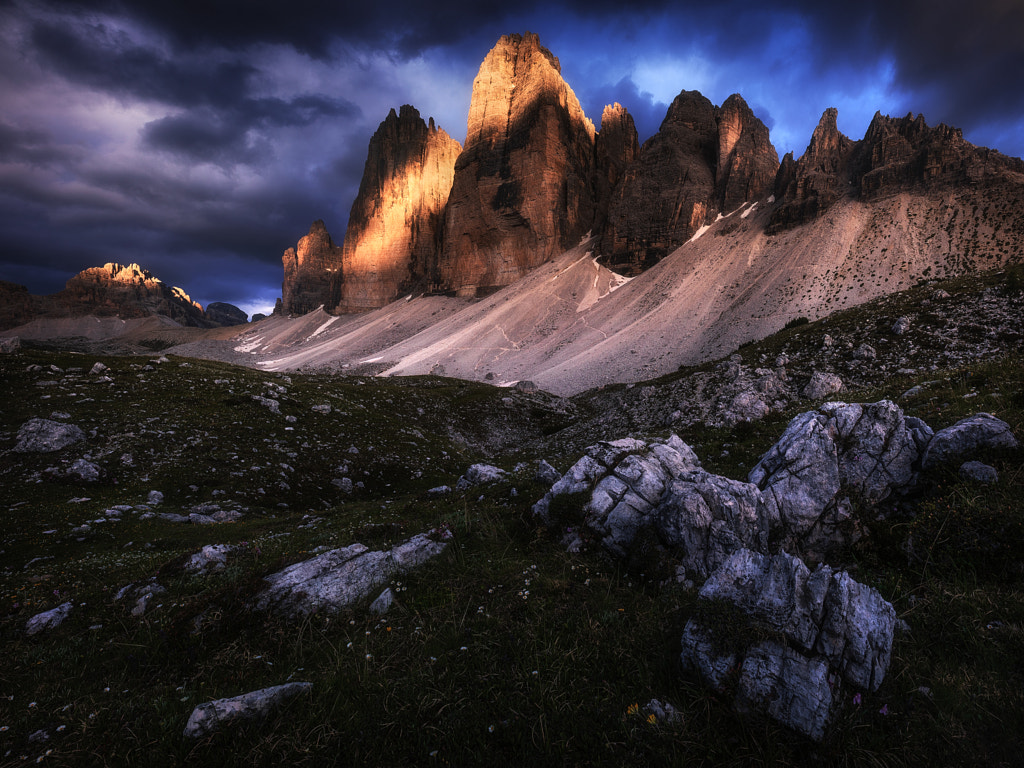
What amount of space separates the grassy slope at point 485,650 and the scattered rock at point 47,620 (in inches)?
5.8

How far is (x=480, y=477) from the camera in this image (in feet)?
50.6

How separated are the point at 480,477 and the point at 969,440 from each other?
42.7 ft

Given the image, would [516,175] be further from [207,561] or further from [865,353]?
[207,561]

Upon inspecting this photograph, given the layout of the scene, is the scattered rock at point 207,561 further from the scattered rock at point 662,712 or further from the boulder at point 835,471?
the boulder at point 835,471

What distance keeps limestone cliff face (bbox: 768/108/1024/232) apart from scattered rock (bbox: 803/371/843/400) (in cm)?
8600

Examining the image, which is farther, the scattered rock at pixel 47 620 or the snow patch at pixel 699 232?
the snow patch at pixel 699 232

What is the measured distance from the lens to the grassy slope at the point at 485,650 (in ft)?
12.7

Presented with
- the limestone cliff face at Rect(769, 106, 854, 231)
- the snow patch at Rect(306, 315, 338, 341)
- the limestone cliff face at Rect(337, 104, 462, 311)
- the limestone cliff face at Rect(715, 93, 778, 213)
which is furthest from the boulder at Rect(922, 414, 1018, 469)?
the snow patch at Rect(306, 315, 338, 341)

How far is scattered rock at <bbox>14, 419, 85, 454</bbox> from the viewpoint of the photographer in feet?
50.3

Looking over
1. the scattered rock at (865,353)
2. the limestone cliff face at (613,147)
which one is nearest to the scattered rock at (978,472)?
the scattered rock at (865,353)

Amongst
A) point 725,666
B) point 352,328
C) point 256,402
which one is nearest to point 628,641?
point 725,666

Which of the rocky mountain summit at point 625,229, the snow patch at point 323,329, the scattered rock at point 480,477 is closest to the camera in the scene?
the scattered rock at point 480,477

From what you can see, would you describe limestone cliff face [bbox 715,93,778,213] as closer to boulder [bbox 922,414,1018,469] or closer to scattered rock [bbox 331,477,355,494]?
boulder [bbox 922,414,1018,469]

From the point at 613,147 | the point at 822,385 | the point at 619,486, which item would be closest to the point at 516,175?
the point at 613,147
